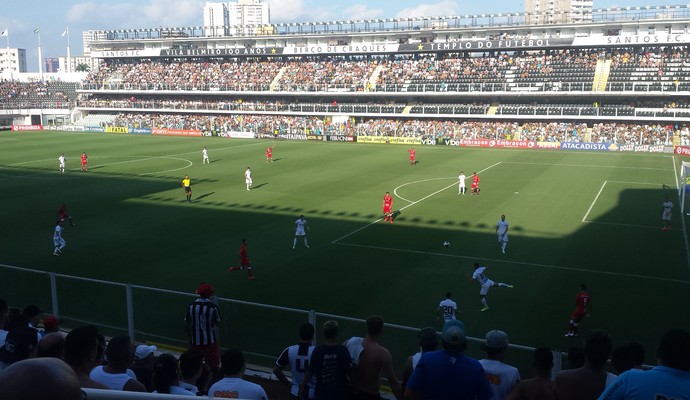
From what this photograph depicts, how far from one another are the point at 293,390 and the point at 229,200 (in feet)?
89.1

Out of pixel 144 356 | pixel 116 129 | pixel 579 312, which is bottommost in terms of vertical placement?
pixel 579 312

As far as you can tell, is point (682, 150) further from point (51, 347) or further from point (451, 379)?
point (51, 347)

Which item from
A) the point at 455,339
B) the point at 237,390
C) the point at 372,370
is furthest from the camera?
the point at 372,370

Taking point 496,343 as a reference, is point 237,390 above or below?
below

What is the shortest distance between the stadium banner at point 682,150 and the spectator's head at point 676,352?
6137 centimetres

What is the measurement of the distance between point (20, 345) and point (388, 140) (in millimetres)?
65438

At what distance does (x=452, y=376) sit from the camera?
560cm

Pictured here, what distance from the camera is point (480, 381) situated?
559 centimetres

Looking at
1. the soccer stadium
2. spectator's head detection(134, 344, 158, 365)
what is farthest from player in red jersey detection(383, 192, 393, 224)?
spectator's head detection(134, 344, 158, 365)

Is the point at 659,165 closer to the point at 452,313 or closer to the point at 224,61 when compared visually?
the point at 452,313

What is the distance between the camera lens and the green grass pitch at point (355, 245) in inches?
635

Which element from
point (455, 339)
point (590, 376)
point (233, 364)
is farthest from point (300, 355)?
point (590, 376)

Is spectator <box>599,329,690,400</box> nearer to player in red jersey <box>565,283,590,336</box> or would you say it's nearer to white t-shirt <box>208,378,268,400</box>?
white t-shirt <box>208,378,268,400</box>

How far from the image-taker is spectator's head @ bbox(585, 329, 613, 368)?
585cm
